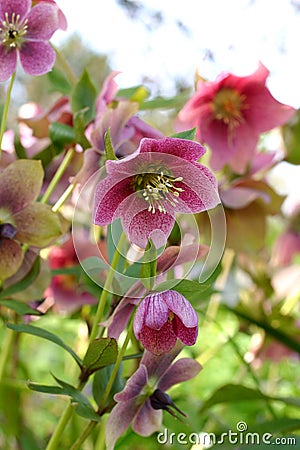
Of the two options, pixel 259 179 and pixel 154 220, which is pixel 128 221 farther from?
pixel 259 179

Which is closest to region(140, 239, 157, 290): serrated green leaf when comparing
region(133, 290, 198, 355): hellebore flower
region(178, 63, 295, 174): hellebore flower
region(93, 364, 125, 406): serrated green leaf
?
region(133, 290, 198, 355): hellebore flower

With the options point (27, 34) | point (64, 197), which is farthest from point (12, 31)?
point (64, 197)

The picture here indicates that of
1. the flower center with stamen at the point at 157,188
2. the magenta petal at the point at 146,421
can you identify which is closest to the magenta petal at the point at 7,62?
the flower center with stamen at the point at 157,188

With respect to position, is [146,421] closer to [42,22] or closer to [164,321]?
[164,321]

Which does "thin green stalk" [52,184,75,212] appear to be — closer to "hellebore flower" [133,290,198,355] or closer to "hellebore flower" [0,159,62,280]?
"hellebore flower" [0,159,62,280]

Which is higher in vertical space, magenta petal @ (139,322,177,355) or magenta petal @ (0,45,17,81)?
magenta petal @ (0,45,17,81)
